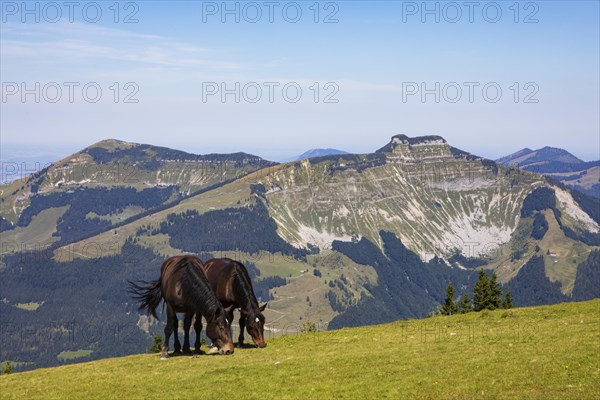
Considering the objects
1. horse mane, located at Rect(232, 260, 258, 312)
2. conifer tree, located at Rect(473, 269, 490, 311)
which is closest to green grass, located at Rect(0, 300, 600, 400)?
horse mane, located at Rect(232, 260, 258, 312)

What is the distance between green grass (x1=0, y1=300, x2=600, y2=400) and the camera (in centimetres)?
2881

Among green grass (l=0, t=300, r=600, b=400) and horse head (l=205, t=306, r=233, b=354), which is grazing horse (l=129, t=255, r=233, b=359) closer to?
horse head (l=205, t=306, r=233, b=354)

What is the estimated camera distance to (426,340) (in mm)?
41125

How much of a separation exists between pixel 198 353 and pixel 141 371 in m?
5.64

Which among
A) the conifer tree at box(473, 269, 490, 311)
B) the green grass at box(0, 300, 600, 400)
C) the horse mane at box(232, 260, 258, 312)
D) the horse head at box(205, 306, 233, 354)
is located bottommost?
the conifer tree at box(473, 269, 490, 311)

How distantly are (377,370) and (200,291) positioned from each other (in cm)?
1224

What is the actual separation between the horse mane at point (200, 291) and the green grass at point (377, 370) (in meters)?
3.14

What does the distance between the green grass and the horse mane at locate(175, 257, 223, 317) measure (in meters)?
3.14

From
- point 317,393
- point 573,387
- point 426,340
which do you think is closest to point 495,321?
point 426,340

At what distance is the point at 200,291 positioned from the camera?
127 ft

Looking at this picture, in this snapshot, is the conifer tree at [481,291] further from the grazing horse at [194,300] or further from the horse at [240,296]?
the grazing horse at [194,300]

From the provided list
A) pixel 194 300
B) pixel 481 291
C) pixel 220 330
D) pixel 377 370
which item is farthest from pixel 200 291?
pixel 481 291

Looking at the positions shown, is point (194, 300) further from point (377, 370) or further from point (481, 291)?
point (481, 291)

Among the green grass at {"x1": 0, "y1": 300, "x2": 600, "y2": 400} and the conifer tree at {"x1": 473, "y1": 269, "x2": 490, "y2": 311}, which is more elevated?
the green grass at {"x1": 0, "y1": 300, "x2": 600, "y2": 400}
